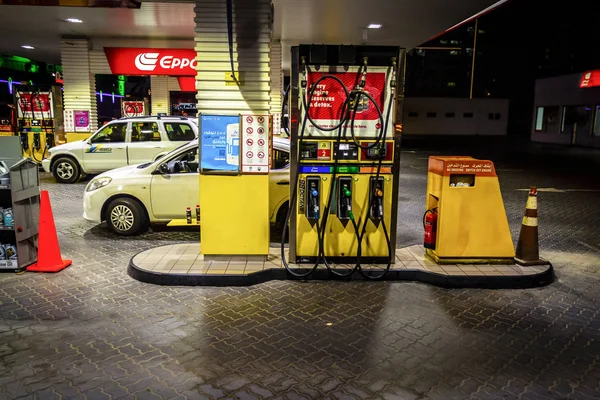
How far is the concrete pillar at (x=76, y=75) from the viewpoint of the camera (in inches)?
671

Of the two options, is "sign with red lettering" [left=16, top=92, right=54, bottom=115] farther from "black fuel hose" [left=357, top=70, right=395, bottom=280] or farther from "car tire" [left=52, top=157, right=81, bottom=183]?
"black fuel hose" [left=357, top=70, right=395, bottom=280]

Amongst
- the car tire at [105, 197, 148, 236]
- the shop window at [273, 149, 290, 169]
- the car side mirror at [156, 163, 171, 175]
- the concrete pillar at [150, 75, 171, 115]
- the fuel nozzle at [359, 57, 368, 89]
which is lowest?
the car tire at [105, 197, 148, 236]

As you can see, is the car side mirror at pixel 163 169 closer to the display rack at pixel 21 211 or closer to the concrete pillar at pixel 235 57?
the display rack at pixel 21 211

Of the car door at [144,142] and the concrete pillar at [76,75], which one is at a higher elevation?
the concrete pillar at [76,75]

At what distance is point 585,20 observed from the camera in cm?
3450

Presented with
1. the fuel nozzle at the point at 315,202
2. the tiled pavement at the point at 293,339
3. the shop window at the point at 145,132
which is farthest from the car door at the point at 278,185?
the shop window at the point at 145,132

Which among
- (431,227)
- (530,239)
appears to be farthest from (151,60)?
(530,239)

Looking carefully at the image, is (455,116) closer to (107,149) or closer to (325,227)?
(107,149)

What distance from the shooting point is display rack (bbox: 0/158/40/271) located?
603cm

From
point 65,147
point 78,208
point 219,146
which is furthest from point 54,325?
point 65,147

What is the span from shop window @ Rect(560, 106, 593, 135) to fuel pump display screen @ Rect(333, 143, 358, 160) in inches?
1240

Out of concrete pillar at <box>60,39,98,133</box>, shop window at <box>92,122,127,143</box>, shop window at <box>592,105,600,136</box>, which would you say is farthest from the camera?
shop window at <box>592,105,600,136</box>

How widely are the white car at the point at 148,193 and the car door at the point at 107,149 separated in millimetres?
5396

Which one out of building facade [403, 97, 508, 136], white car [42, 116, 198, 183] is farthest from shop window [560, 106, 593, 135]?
white car [42, 116, 198, 183]
